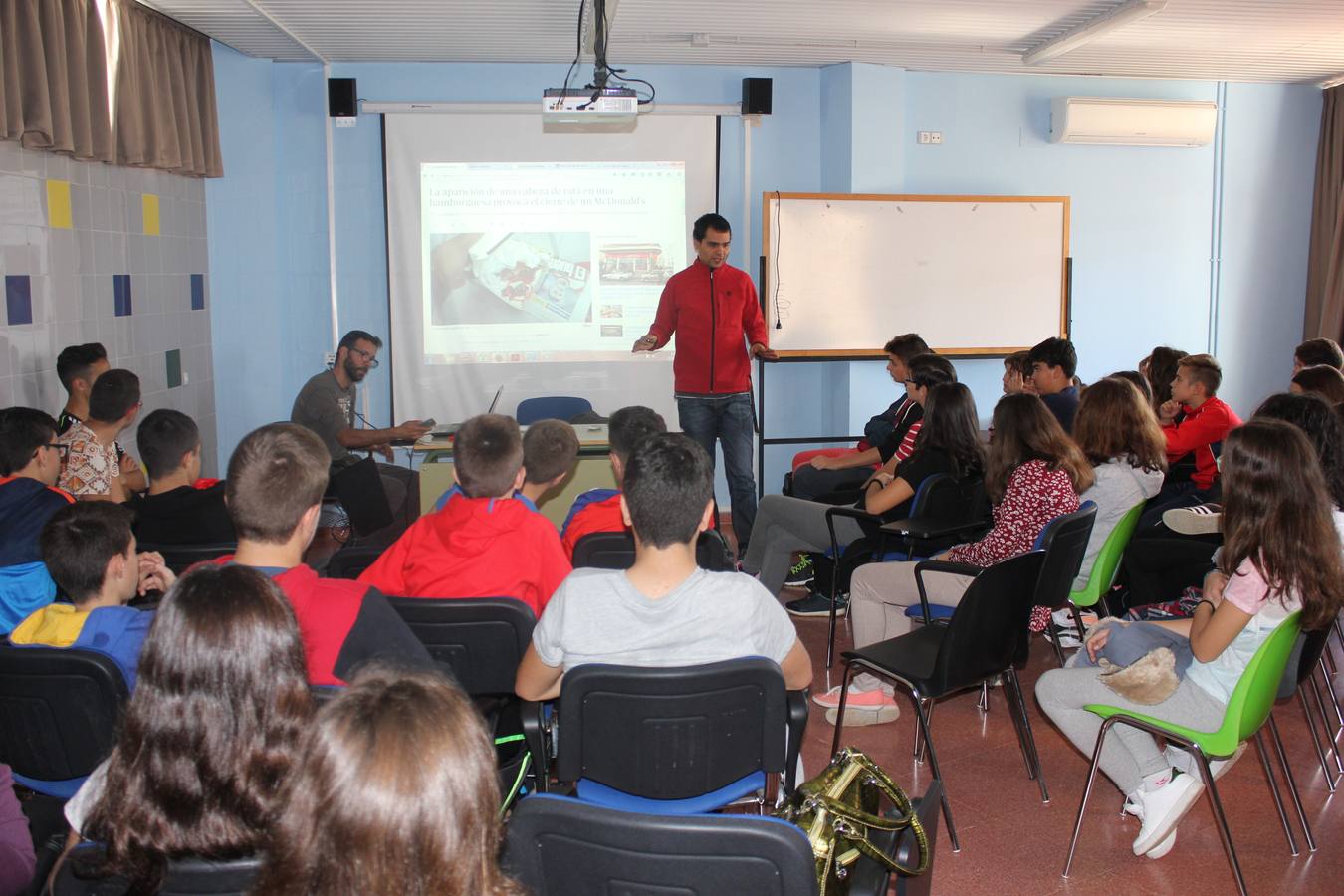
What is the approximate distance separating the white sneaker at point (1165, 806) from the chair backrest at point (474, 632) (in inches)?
63.6

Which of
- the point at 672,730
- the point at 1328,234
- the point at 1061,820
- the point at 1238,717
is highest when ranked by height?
the point at 1328,234

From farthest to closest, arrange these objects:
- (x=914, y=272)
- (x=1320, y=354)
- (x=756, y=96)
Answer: (x=914, y=272)
(x=756, y=96)
(x=1320, y=354)

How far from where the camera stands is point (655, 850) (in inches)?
54.9

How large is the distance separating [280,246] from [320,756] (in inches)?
244

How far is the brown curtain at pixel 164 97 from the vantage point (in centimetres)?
527

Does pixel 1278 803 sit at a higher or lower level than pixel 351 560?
lower

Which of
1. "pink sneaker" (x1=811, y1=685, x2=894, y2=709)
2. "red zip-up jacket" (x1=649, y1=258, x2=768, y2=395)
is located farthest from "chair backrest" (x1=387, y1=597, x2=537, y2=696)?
"red zip-up jacket" (x1=649, y1=258, x2=768, y2=395)

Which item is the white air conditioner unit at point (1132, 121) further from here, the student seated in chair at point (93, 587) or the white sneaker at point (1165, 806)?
the student seated in chair at point (93, 587)

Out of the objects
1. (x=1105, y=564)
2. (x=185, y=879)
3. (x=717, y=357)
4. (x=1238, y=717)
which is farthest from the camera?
(x=717, y=357)

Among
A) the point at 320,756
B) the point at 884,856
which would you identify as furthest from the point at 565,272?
the point at 320,756

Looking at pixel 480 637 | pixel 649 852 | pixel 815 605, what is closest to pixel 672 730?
pixel 480 637

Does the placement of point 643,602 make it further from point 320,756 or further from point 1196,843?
point 1196,843

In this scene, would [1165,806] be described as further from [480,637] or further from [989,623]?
[480,637]

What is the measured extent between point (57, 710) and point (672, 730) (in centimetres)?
119
